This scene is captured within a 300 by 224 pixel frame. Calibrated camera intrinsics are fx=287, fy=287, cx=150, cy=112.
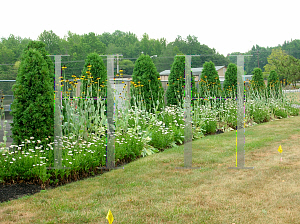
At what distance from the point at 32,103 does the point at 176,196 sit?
2.63m

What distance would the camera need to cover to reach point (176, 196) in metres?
3.56

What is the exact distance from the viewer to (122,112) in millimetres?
6312

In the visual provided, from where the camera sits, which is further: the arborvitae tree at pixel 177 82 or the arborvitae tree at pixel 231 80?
the arborvitae tree at pixel 231 80

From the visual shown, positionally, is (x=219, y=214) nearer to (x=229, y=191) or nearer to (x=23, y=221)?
(x=229, y=191)

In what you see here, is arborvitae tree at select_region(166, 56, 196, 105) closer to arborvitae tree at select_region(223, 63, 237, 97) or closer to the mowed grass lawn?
arborvitae tree at select_region(223, 63, 237, 97)

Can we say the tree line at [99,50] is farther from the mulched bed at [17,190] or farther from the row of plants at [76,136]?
the mulched bed at [17,190]

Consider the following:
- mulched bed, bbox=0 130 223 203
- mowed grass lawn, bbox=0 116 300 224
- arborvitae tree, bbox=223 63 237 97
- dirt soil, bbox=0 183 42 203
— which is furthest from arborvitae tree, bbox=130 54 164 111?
dirt soil, bbox=0 183 42 203

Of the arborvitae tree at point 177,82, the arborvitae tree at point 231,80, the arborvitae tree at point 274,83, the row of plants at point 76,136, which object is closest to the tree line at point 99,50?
the arborvitae tree at point 274,83

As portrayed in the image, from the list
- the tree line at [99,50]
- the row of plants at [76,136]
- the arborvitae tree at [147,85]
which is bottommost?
the row of plants at [76,136]

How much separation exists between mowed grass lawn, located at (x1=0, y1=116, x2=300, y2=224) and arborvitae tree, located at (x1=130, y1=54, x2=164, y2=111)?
10.0 feet

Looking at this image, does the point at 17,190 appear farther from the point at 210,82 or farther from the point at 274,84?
the point at 274,84

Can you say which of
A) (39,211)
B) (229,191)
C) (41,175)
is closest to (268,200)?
(229,191)

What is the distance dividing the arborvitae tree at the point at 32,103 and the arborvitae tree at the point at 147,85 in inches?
149

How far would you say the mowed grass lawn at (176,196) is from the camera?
3.02 metres
